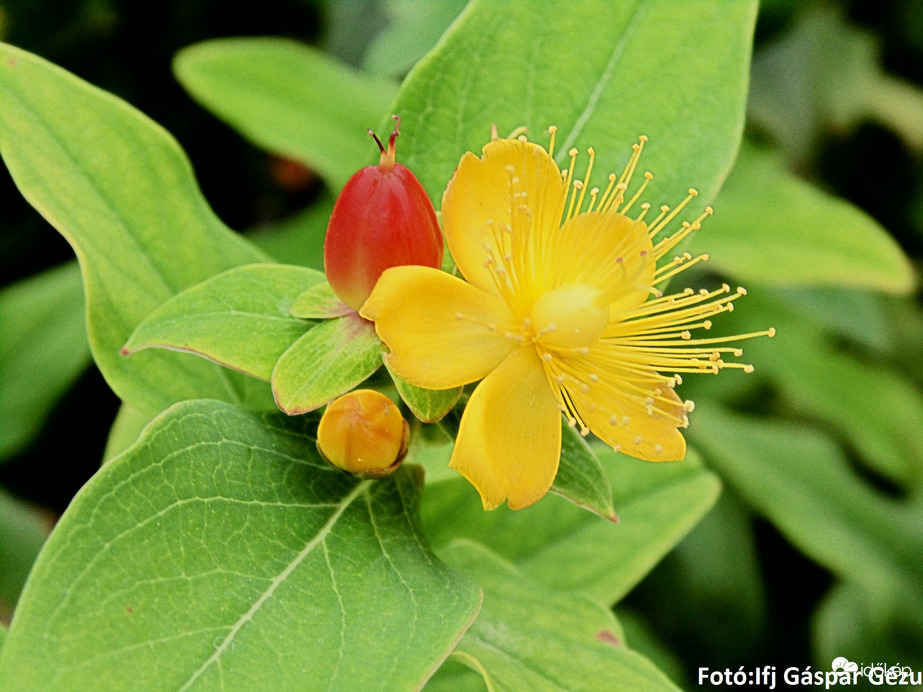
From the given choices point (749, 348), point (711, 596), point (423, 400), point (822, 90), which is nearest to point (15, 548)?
point (423, 400)

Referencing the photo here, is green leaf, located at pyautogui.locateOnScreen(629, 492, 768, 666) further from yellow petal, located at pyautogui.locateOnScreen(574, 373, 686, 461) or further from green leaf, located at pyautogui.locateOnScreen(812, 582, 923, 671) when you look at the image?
yellow petal, located at pyautogui.locateOnScreen(574, 373, 686, 461)

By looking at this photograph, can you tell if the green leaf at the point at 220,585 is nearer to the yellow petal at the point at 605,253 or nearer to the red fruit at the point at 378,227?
the red fruit at the point at 378,227

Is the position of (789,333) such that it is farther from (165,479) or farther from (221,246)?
(165,479)

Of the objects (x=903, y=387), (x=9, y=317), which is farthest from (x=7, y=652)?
(x=903, y=387)

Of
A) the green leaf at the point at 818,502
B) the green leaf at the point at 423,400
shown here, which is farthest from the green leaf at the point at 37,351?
the green leaf at the point at 818,502

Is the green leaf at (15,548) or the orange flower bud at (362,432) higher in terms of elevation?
the orange flower bud at (362,432)

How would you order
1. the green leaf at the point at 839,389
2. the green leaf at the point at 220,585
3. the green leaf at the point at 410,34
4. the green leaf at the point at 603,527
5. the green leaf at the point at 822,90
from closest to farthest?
1. the green leaf at the point at 220,585
2. the green leaf at the point at 603,527
3. the green leaf at the point at 410,34
4. the green leaf at the point at 839,389
5. the green leaf at the point at 822,90

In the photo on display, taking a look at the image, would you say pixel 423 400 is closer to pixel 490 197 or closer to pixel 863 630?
pixel 490 197
